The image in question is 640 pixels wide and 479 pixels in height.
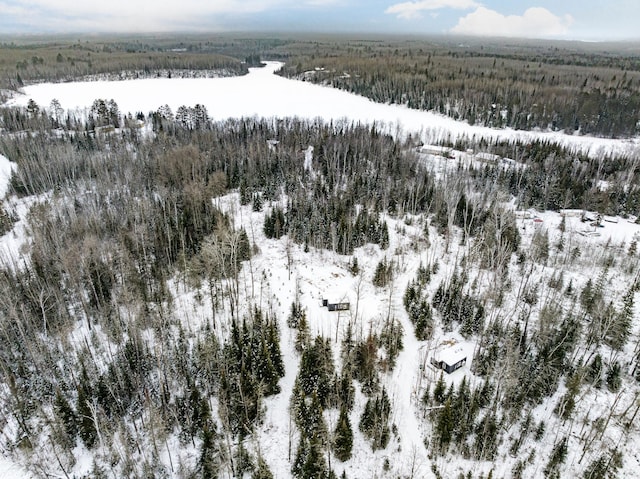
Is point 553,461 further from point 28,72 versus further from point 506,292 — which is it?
point 28,72

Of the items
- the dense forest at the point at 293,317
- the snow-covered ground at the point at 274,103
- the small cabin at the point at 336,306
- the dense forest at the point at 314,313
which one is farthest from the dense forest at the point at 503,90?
the small cabin at the point at 336,306

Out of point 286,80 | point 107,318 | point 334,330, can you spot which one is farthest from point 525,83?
point 107,318

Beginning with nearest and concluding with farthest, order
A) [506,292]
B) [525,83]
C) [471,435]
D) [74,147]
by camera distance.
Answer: [471,435] → [506,292] → [74,147] → [525,83]

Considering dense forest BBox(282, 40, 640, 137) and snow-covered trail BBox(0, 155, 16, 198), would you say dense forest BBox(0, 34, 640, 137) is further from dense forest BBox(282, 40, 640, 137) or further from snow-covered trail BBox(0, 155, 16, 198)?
snow-covered trail BBox(0, 155, 16, 198)

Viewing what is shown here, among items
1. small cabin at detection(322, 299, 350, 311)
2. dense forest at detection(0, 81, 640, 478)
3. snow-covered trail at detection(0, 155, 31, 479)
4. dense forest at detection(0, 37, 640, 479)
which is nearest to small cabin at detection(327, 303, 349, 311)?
small cabin at detection(322, 299, 350, 311)

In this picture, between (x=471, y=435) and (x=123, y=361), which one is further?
(x=123, y=361)

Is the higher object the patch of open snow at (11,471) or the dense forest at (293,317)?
the dense forest at (293,317)

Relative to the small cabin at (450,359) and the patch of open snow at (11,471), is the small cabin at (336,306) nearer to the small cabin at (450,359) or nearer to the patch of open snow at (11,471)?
the small cabin at (450,359)

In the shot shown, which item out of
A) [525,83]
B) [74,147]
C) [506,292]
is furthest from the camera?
[525,83]
